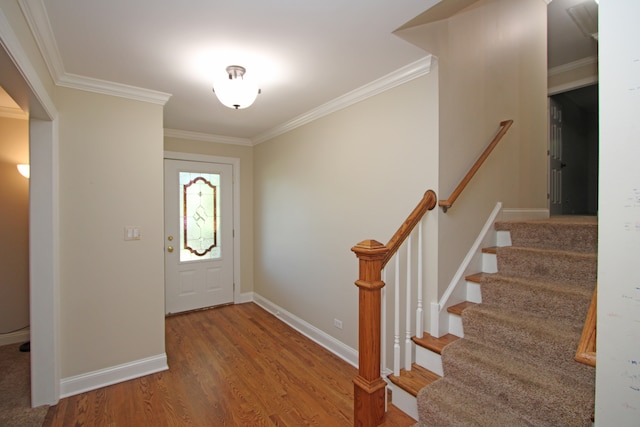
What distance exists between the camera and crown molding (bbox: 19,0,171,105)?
1.52m

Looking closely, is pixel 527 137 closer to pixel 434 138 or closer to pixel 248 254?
pixel 434 138

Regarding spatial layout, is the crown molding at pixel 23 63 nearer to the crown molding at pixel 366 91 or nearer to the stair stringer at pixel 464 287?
the crown molding at pixel 366 91

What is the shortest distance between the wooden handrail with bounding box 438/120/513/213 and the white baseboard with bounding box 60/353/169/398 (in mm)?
2684

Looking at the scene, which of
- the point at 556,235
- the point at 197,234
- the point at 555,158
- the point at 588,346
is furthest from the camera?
the point at 197,234

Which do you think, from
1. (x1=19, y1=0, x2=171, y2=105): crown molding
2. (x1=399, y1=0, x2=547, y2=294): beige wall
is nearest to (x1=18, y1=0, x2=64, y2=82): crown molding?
(x1=19, y1=0, x2=171, y2=105): crown molding

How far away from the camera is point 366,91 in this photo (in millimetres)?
2586

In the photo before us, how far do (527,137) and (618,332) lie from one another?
8.11ft

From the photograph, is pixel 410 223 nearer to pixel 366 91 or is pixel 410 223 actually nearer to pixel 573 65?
pixel 366 91

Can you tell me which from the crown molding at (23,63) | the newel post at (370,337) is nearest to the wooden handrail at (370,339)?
the newel post at (370,337)

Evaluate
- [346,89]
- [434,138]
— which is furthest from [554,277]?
[346,89]

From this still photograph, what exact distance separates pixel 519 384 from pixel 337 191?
2001 millimetres

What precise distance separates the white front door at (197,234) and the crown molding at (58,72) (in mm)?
1491

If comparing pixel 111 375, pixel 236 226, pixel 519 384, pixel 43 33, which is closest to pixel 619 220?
pixel 519 384

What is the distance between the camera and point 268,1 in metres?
1.51
